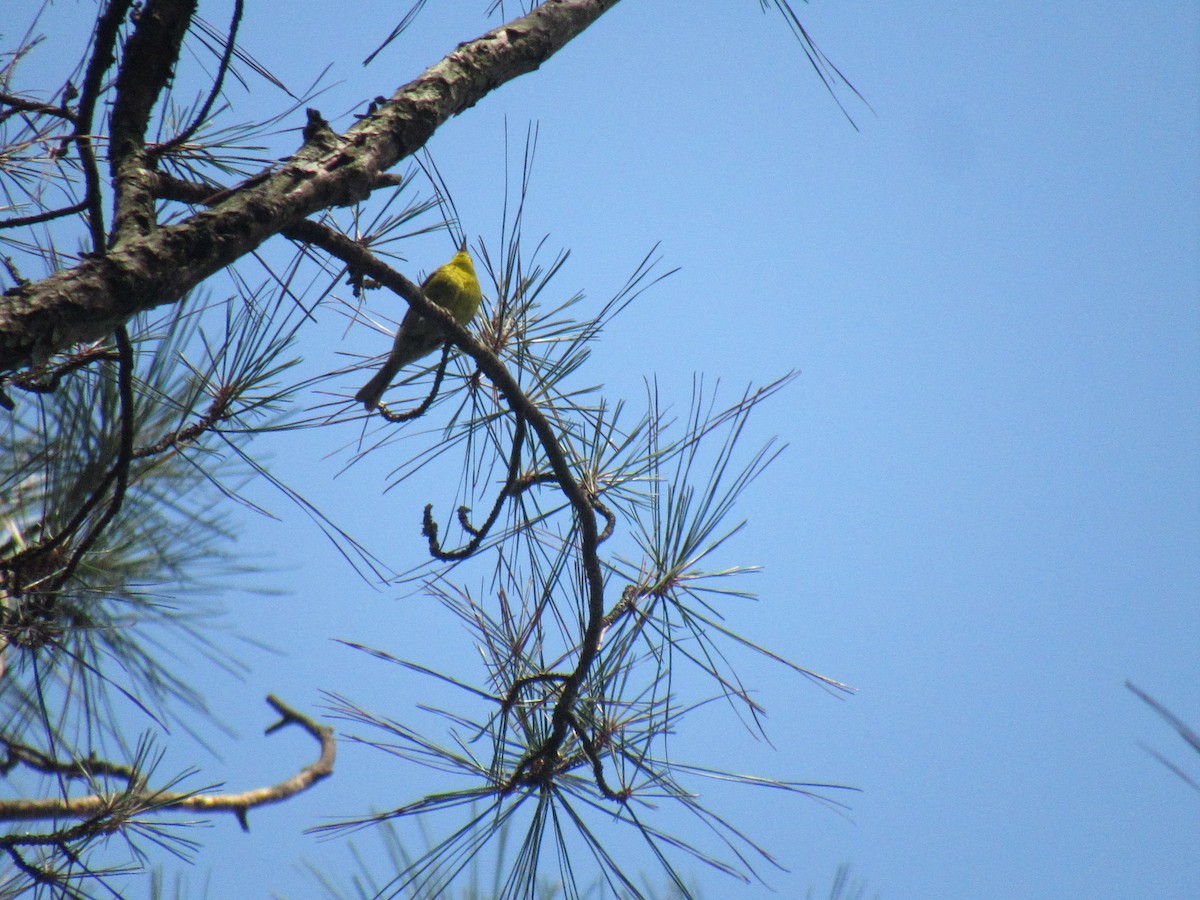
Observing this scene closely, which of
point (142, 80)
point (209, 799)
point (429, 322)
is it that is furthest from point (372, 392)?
point (209, 799)

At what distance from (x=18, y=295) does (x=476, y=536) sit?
994 millimetres

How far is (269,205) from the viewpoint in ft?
3.18

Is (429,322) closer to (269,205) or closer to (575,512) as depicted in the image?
(575,512)

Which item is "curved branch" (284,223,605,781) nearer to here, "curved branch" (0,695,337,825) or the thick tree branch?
the thick tree branch

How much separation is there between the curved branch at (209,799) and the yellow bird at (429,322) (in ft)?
3.27

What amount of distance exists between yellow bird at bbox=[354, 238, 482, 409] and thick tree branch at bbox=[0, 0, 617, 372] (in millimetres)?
355

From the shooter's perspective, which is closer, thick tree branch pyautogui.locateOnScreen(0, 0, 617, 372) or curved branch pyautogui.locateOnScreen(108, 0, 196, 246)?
thick tree branch pyautogui.locateOnScreen(0, 0, 617, 372)

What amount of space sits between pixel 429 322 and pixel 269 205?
0.57 m

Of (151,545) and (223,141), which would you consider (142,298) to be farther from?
(151,545)

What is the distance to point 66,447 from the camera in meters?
1.84

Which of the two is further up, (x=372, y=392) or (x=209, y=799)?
(x=372, y=392)

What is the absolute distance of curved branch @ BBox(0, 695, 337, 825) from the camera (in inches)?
77.2

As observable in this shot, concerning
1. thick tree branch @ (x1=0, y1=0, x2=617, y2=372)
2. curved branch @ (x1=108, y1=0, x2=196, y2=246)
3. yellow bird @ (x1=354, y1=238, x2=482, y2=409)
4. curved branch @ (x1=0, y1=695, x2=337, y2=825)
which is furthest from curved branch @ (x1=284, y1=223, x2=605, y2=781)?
curved branch @ (x1=0, y1=695, x2=337, y2=825)

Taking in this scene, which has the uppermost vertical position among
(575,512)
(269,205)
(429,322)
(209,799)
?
(429,322)
